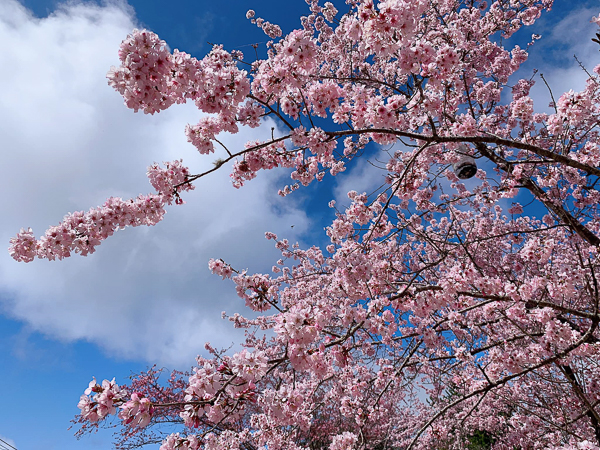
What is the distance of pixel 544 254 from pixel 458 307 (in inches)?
60.9

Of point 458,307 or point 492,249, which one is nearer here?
point 458,307

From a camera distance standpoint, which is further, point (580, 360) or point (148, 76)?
point (580, 360)

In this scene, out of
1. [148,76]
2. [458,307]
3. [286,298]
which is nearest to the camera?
[148,76]

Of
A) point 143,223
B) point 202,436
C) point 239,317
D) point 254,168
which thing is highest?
point 254,168

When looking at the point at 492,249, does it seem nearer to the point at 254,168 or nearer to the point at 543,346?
the point at 543,346

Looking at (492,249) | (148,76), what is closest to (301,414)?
(148,76)

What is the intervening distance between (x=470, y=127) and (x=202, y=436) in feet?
17.0

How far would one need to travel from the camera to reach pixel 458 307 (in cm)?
546

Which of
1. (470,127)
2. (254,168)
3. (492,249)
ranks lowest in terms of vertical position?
(254,168)

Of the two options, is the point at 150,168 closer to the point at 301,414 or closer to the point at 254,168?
the point at 254,168

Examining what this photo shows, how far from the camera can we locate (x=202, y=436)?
296 cm

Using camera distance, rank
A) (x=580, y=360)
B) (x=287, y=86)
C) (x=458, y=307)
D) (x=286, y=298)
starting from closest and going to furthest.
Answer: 1. (x=287, y=86)
2. (x=580, y=360)
3. (x=458, y=307)
4. (x=286, y=298)

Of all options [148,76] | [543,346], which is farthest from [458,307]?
[148,76]

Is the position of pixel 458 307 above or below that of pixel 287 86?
below
